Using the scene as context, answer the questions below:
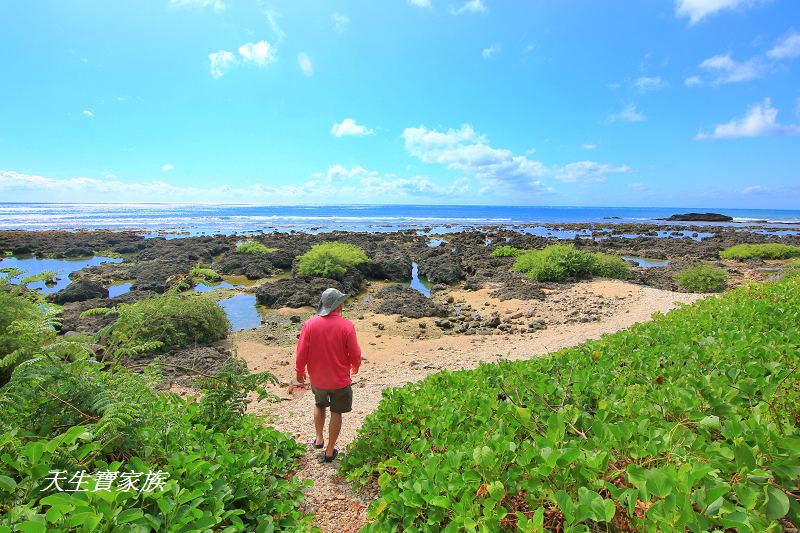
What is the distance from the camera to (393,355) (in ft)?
30.6

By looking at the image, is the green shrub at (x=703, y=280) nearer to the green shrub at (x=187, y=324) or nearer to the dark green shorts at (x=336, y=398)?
the dark green shorts at (x=336, y=398)

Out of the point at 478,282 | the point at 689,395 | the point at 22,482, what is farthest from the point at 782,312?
the point at 478,282

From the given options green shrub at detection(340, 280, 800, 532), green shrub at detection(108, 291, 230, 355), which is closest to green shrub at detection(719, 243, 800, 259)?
green shrub at detection(340, 280, 800, 532)

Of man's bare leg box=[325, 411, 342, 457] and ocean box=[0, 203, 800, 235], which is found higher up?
ocean box=[0, 203, 800, 235]

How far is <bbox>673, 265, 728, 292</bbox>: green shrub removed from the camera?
15.2 m

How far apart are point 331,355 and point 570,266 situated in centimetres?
1507

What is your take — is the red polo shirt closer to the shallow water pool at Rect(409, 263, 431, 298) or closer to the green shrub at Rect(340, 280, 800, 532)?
the green shrub at Rect(340, 280, 800, 532)

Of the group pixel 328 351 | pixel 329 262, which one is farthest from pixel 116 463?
pixel 329 262

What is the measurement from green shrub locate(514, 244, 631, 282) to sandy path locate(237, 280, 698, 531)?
6.10ft

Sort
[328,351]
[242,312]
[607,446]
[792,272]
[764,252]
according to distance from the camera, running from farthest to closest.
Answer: [764,252] < [792,272] < [242,312] < [328,351] < [607,446]

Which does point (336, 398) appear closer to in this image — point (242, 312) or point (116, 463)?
point (116, 463)

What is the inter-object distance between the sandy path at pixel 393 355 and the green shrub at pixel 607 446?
0.36m

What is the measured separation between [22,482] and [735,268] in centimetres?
2653

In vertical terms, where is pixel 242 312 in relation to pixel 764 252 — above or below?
below
